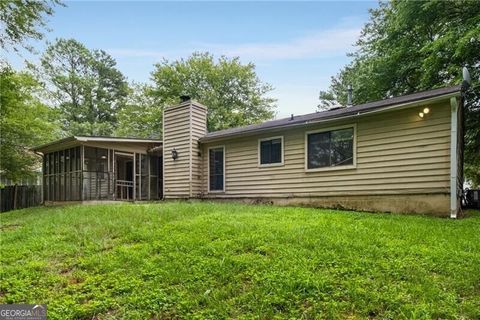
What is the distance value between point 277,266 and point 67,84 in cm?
2973

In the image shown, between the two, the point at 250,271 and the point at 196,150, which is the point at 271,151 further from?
the point at 250,271

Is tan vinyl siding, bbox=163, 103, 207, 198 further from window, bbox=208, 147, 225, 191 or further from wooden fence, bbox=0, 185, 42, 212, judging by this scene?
wooden fence, bbox=0, 185, 42, 212

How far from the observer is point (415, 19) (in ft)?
43.1

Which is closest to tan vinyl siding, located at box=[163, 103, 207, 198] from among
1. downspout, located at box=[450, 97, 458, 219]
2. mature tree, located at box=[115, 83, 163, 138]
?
downspout, located at box=[450, 97, 458, 219]

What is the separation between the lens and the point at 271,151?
10.5 metres

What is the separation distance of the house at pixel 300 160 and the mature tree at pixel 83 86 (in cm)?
1507

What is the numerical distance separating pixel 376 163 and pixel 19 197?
17.2 m

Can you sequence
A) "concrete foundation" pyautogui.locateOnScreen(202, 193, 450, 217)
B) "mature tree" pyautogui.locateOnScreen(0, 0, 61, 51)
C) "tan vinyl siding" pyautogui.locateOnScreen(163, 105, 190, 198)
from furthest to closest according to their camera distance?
"tan vinyl siding" pyautogui.locateOnScreen(163, 105, 190, 198), "mature tree" pyautogui.locateOnScreen(0, 0, 61, 51), "concrete foundation" pyautogui.locateOnScreen(202, 193, 450, 217)

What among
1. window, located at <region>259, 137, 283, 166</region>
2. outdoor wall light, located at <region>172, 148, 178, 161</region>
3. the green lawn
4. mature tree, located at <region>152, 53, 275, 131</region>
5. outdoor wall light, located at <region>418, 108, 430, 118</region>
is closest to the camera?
the green lawn

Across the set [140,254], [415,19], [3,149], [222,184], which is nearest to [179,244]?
[140,254]

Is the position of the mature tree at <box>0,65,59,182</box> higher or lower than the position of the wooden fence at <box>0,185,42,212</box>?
higher
